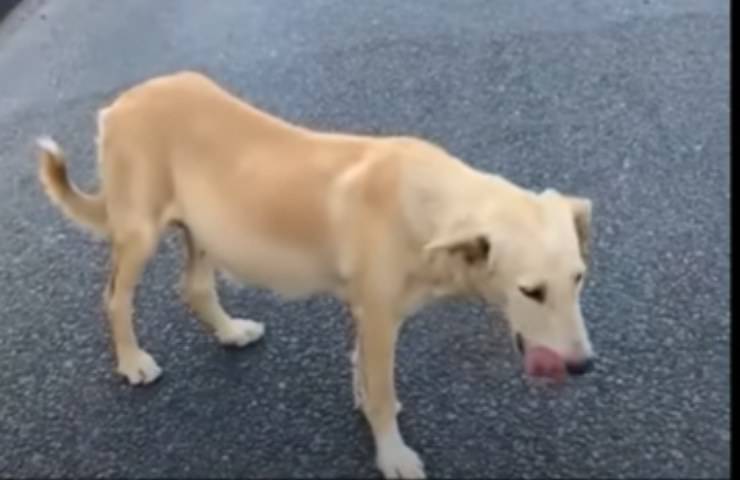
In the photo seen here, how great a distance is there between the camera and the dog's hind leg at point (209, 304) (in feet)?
7.76

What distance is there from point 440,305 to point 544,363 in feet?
2.12

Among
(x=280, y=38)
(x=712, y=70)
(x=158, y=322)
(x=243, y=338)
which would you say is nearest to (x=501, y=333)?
(x=243, y=338)

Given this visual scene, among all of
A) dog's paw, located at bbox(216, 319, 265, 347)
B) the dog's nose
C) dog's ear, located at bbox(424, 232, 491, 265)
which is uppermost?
dog's ear, located at bbox(424, 232, 491, 265)

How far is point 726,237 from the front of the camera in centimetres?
266

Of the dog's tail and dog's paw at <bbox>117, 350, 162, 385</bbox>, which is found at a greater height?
the dog's tail

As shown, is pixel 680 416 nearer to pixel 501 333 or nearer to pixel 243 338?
pixel 501 333

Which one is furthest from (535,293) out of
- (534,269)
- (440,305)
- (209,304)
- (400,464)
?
(209,304)

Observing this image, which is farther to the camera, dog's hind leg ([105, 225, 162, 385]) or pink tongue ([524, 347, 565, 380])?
dog's hind leg ([105, 225, 162, 385])

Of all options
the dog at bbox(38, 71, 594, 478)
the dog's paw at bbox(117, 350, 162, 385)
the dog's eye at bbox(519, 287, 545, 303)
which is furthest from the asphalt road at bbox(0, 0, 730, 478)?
the dog's eye at bbox(519, 287, 545, 303)

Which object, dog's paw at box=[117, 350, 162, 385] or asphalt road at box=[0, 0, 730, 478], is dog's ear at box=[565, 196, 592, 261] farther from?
dog's paw at box=[117, 350, 162, 385]

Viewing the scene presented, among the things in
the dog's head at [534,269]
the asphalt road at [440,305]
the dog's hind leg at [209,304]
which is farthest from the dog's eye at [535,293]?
the dog's hind leg at [209,304]

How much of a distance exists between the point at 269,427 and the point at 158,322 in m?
0.42

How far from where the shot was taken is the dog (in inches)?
72.9

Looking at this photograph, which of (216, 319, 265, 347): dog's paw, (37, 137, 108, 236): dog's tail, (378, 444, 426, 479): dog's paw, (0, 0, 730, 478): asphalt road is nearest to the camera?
(378, 444, 426, 479): dog's paw
